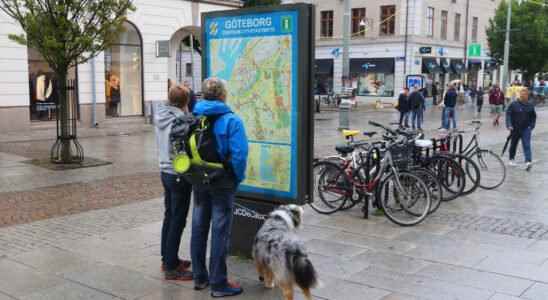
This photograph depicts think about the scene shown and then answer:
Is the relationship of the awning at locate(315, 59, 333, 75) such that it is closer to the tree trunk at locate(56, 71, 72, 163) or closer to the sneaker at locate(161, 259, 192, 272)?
the tree trunk at locate(56, 71, 72, 163)

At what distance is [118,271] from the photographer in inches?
212

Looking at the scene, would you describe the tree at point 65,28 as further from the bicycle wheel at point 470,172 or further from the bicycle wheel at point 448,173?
the bicycle wheel at point 470,172

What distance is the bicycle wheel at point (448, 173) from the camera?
27.9 feet

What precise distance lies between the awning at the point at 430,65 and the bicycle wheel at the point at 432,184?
1403 inches

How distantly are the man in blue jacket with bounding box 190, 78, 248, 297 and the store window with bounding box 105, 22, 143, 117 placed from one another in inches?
696

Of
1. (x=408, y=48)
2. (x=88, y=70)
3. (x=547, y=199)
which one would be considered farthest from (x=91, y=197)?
(x=408, y=48)

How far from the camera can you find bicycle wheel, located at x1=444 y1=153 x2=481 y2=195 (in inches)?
344

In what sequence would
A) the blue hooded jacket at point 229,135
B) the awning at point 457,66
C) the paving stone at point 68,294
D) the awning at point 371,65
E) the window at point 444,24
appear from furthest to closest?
the awning at point 457,66, the window at point 444,24, the awning at point 371,65, the paving stone at point 68,294, the blue hooded jacket at point 229,135

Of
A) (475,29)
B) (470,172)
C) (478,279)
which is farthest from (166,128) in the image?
(475,29)

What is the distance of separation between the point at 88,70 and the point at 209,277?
1681 cm

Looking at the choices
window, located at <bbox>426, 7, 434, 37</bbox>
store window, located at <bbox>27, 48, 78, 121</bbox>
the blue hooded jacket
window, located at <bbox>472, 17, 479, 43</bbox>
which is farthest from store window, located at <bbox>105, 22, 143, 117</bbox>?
window, located at <bbox>472, 17, 479, 43</bbox>

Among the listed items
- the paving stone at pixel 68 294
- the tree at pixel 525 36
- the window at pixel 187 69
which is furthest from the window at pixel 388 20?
the paving stone at pixel 68 294

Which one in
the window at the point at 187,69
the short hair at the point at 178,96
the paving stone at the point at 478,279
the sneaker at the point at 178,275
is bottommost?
the paving stone at the point at 478,279

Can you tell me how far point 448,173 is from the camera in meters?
8.65
